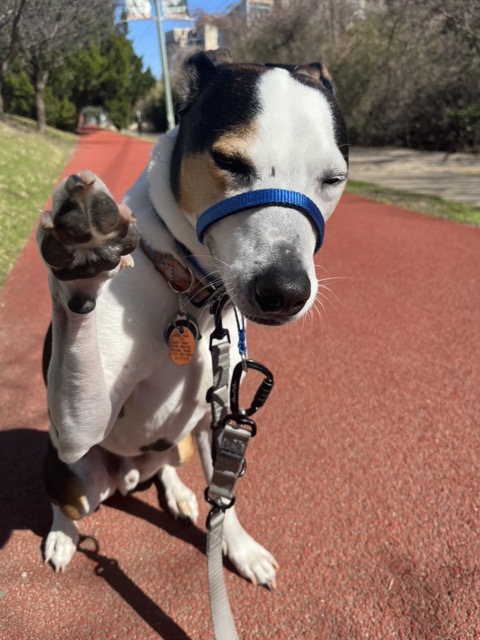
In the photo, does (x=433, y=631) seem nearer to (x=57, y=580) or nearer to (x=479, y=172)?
(x=57, y=580)

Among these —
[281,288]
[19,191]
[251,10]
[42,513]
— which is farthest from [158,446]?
[251,10]

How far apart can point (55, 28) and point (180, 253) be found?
18.7 m

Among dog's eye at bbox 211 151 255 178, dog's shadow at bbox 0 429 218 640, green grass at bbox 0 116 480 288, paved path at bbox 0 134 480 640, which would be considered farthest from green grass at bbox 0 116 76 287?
dog's eye at bbox 211 151 255 178

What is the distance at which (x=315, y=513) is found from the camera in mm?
2576

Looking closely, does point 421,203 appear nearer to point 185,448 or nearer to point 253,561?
point 185,448

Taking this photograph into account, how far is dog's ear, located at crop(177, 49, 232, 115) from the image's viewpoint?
176 cm

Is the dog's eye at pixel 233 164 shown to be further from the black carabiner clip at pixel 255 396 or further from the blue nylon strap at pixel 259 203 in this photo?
the black carabiner clip at pixel 255 396

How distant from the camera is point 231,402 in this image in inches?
72.8

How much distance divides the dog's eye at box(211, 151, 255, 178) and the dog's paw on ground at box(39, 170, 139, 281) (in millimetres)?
528

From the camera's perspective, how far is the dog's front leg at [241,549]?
7.25ft

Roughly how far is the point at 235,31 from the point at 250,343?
29.9 metres

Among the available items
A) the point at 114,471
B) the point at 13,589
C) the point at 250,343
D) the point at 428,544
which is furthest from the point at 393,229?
the point at 13,589

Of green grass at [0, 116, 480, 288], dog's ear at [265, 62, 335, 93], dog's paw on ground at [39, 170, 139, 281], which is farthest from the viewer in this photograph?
green grass at [0, 116, 480, 288]

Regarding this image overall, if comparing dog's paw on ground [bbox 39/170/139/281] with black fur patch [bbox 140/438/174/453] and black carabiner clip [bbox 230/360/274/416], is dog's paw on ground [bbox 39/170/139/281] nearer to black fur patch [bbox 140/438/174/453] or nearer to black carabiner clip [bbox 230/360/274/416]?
black carabiner clip [bbox 230/360/274/416]
